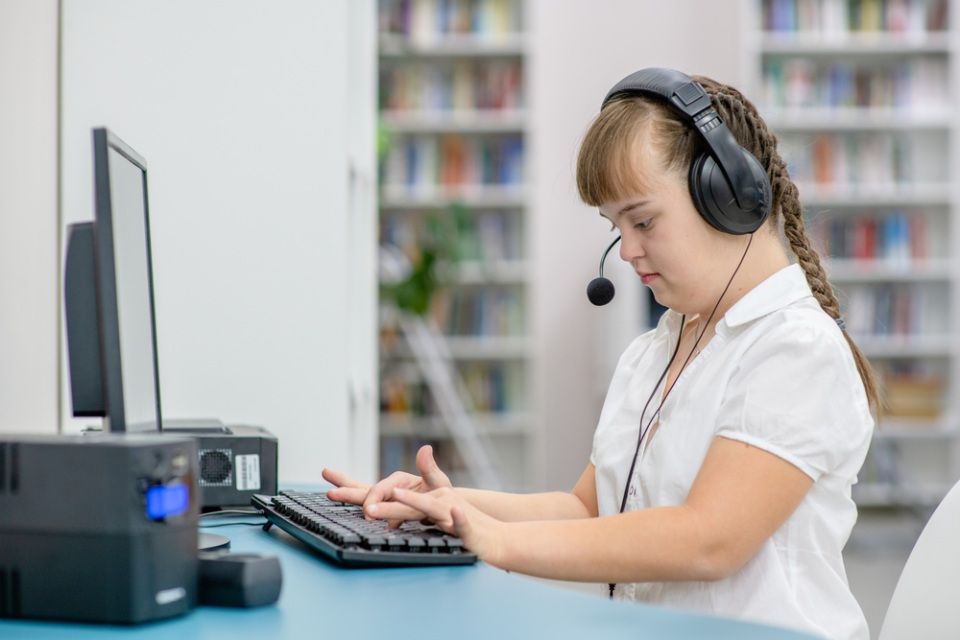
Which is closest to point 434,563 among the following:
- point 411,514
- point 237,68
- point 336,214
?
point 411,514

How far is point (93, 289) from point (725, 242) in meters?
0.68

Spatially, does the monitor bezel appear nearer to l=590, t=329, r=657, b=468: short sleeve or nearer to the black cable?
the black cable

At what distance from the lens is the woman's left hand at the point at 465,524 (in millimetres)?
976

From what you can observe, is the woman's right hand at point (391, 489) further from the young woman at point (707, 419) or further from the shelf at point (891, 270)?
the shelf at point (891, 270)

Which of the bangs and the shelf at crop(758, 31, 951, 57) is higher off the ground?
the shelf at crop(758, 31, 951, 57)

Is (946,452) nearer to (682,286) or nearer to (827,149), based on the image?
(827,149)

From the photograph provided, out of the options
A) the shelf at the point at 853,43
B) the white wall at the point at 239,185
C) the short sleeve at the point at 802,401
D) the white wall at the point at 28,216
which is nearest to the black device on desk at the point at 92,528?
the short sleeve at the point at 802,401

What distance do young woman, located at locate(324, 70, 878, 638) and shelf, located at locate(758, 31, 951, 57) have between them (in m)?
3.98

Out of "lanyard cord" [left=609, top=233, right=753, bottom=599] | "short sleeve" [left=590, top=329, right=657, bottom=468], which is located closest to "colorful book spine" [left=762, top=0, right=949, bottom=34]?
"short sleeve" [left=590, top=329, right=657, bottom=468]

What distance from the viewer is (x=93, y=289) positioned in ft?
3.33

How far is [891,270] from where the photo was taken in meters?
4.91

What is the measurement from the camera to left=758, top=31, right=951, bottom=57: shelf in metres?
4.90

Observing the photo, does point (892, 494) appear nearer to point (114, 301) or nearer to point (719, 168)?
point (719, 168)

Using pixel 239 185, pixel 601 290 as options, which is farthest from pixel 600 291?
Answer: pixel 239 185
